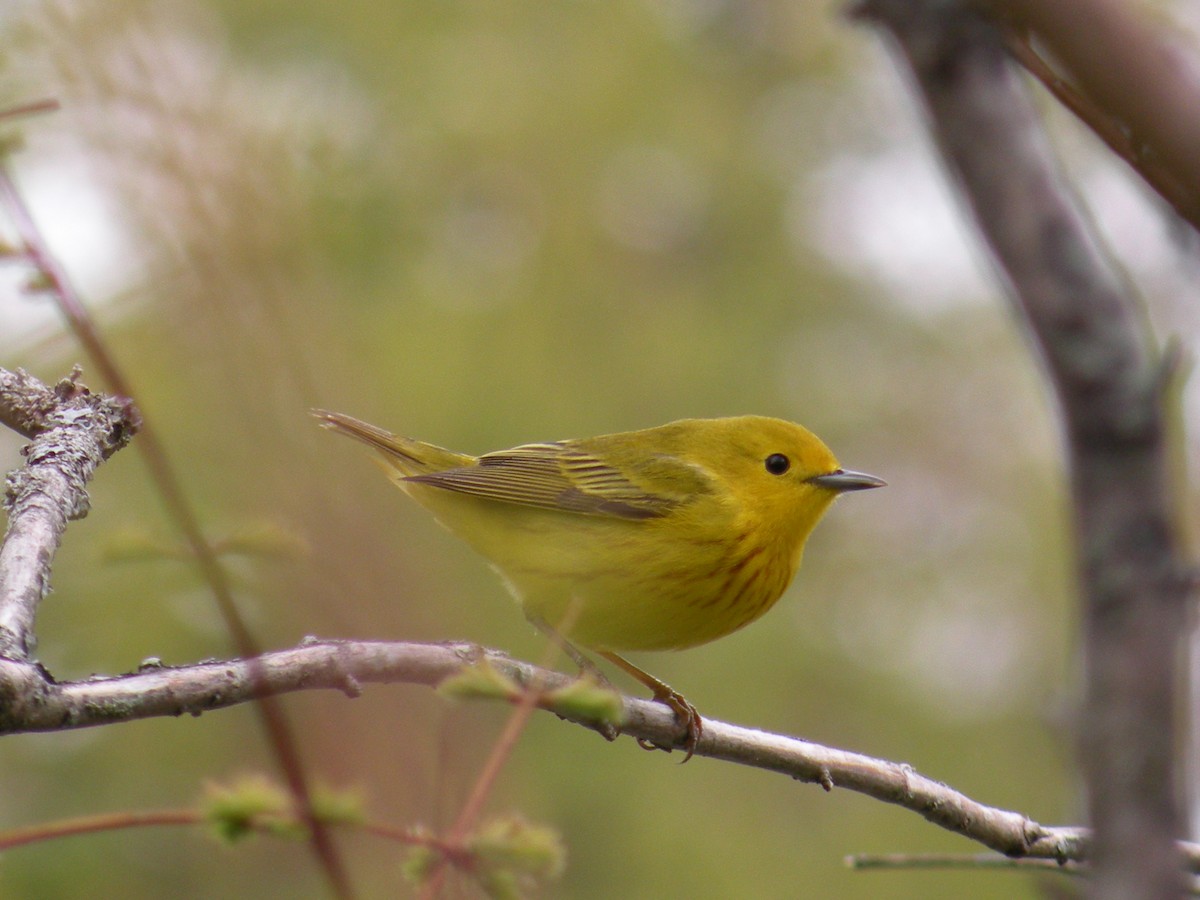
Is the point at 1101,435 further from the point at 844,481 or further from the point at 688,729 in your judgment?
the point at 844,481

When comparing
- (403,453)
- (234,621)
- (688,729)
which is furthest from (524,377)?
(234,621)

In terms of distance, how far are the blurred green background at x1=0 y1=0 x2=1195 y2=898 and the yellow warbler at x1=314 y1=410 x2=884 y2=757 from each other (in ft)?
1.10

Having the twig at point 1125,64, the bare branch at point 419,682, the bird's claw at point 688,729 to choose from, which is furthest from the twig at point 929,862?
the twig at point 1125,64

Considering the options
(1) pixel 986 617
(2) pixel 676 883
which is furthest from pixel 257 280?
(1) pixel 986 617

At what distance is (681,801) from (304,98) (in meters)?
4.61

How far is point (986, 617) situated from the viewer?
9180 mm

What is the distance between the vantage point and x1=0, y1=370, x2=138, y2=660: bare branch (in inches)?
79.5

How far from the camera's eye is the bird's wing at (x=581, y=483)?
4.58 metres

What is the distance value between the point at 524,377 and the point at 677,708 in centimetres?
529

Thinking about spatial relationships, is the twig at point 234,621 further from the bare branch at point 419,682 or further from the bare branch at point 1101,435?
the bare branch at point 1101,435

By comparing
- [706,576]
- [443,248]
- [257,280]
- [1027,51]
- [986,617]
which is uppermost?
[443,248]

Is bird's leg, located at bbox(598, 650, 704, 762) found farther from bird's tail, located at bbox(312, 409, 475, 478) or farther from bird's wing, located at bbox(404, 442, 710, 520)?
bird's tail, located at bbox(312, 409, 475, 478)

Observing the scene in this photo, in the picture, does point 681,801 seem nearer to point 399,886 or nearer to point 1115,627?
point 399,886

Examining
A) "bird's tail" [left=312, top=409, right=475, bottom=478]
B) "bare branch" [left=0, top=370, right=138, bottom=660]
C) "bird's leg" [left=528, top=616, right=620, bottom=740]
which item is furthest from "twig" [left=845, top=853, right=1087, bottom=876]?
"bird's tail" [left=312, top=409, right=475, bottom=478]
